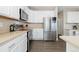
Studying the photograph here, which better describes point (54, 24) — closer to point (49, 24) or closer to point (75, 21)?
point (49, 24)

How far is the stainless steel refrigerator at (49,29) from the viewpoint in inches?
326

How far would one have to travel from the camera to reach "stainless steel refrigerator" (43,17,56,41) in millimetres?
8290

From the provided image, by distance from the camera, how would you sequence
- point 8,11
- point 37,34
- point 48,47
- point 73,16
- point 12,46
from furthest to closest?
point 73,16 → point 37,34 → point 48,47 → point 8,11 → point 12,46

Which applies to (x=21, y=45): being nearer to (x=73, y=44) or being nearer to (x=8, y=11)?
(x=8, y=11)

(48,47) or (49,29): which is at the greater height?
(49,29)

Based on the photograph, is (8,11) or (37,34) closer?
(8,11)

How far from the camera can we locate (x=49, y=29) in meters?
8.34

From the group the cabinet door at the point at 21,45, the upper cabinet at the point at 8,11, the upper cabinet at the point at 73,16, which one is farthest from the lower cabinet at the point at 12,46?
the upper cabinet at the point at 73,16

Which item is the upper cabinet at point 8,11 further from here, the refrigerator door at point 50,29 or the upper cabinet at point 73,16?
the upper cabinet at point 73,16

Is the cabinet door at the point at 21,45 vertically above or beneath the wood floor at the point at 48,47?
above

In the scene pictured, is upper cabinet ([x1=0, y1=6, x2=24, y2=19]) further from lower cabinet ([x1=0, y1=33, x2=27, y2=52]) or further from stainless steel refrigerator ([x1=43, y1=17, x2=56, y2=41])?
stainless steel refrigerator ([x1=43, y1=17, x2=56, y2=41])

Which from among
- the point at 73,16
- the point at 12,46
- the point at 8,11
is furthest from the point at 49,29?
the point at 12,46

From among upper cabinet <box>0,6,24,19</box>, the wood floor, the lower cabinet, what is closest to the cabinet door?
the lower cabinet
